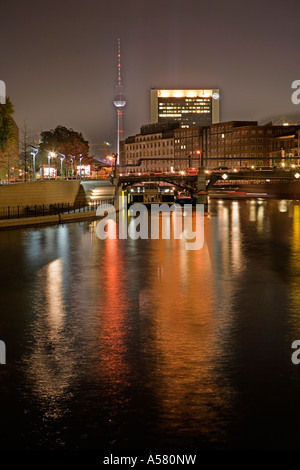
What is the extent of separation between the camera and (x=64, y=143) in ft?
441

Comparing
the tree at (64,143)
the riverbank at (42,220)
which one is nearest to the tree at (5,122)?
the riverbank at (42,220)

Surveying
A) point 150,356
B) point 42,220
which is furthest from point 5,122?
point 150,356

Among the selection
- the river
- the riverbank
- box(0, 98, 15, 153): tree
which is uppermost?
box(0, 98, 15, 153): tree

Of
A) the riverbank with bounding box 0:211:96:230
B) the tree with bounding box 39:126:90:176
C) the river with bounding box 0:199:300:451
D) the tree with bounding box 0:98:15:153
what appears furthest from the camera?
the tree with bounding box 39:126:90:176

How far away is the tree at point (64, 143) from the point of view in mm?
133000

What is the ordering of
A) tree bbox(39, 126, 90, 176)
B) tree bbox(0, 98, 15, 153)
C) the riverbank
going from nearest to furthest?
the riverbank, tree bbox(0, 98, 15, 153), tree bbox(39, 126, 90, 176)

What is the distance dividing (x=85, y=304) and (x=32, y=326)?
8.00ft

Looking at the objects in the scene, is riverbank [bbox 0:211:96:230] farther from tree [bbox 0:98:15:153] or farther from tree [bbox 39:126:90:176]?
tree [bbox 39:126:90:176]

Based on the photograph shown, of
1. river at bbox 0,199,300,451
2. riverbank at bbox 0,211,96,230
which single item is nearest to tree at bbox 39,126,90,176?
riverbank at bbox 0,211,96,230

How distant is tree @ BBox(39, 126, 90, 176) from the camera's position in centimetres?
13300

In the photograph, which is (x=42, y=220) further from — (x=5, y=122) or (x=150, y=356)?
(x=150, y=356)

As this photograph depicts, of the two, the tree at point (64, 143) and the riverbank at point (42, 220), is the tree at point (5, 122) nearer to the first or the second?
the riverbank at point (42, 220)

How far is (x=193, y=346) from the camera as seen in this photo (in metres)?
10.1

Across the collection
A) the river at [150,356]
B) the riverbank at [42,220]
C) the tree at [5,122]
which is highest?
the tree at [5,122]
